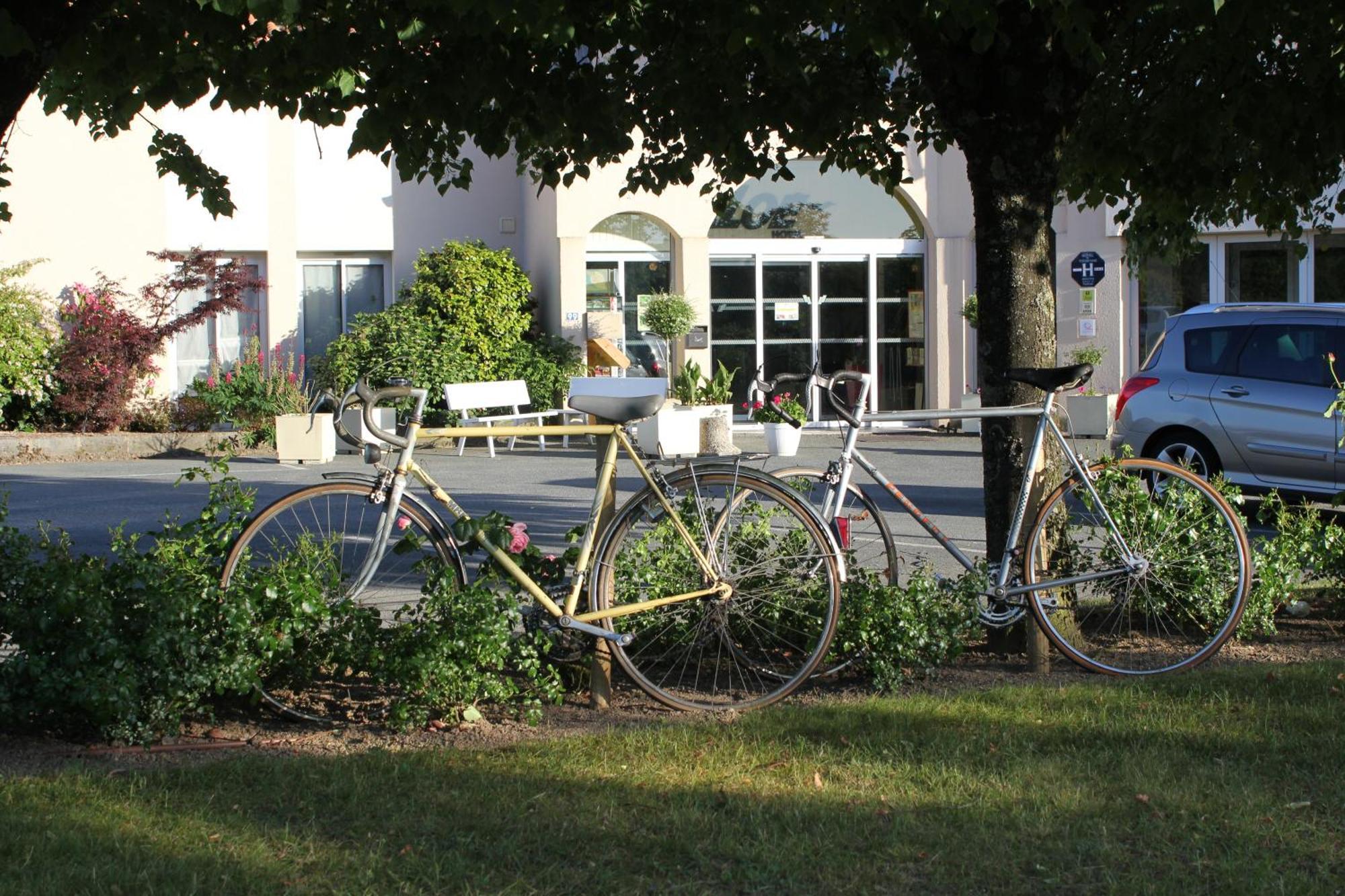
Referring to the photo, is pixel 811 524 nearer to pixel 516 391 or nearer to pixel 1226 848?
pixel 1226 848

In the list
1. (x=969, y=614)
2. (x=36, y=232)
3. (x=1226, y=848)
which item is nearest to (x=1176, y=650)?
(x=969, y=614)

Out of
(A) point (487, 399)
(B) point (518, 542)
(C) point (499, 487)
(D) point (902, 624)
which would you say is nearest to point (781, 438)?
(C) point (499, 487)

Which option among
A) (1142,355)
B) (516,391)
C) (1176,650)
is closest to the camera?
(1176,650)

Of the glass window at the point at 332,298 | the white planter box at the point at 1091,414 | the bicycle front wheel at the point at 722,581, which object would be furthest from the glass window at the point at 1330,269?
the bicycle front wheel at the point at 722,581

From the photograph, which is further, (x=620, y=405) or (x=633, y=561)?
(x=633, y=561)

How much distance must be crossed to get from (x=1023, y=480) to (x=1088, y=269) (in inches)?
607

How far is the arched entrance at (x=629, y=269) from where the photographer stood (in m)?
21.2

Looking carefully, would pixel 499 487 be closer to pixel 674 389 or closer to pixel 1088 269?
pixel 674 389

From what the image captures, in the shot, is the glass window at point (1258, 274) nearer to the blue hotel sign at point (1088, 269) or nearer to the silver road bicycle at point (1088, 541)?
the blue hotel sign at point (1088, 269)

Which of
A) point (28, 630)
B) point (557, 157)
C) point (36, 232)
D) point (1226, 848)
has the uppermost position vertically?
point (36, 232)

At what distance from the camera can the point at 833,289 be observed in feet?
72.0

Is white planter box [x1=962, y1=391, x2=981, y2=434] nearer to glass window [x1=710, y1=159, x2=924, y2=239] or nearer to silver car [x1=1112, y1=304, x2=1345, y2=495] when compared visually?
glass window [x1=710, y1=159, x2=924, y2=239]

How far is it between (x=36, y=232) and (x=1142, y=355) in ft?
51.8

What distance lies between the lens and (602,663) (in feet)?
16.2
